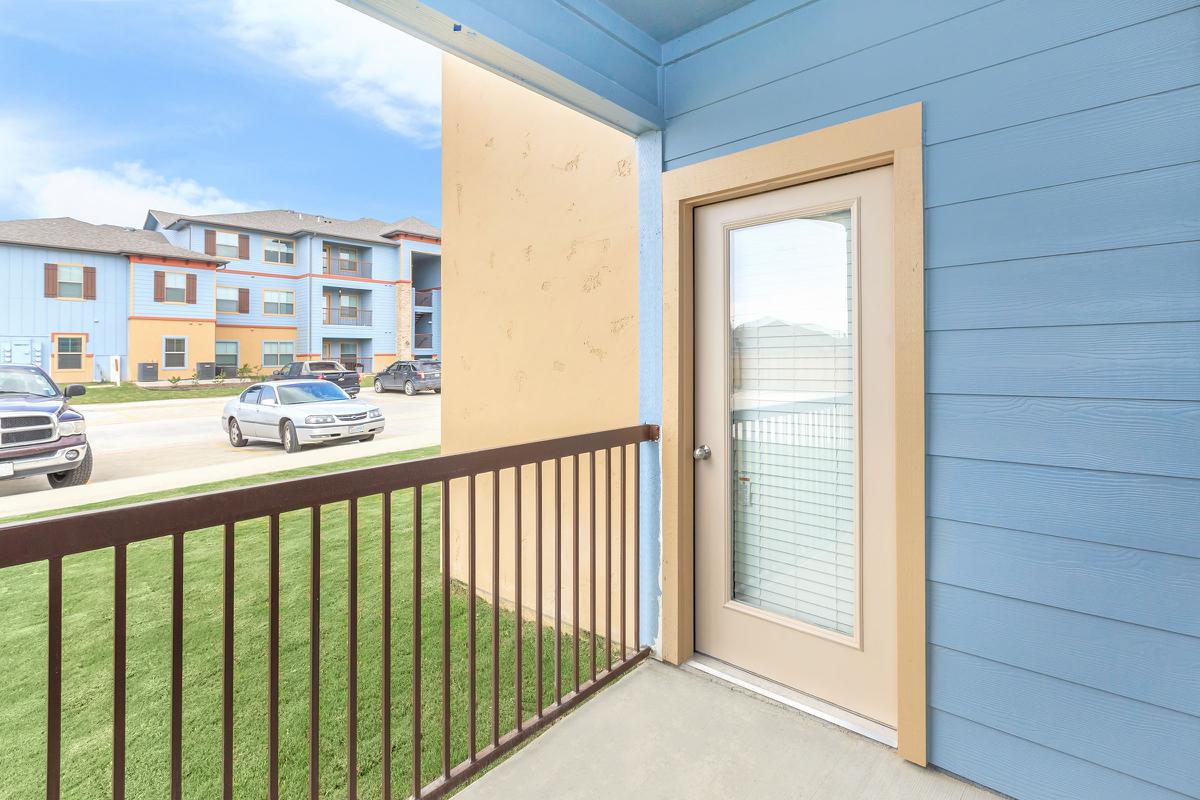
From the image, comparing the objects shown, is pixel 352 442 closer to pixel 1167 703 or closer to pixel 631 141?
pixel 631 141

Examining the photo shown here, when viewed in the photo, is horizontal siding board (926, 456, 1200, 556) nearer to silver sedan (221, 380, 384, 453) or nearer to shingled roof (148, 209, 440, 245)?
silver sedan (221, 380, 384, 453)

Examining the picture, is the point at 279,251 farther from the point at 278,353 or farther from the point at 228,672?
the point at 228,672

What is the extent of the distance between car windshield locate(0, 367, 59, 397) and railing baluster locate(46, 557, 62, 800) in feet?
4.47

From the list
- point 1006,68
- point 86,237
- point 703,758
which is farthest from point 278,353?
point 1006,68

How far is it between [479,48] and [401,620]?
94.9 inches

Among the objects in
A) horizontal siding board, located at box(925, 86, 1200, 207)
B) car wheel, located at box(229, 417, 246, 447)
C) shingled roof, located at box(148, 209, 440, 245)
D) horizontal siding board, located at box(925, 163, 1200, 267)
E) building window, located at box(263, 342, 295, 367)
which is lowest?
car wheel, located at box(229, 417, 246, 447)

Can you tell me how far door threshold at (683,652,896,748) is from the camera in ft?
5.35

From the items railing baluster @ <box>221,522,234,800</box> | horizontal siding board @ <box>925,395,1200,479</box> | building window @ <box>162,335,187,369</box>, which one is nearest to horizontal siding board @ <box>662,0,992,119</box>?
horizontal siding board @ <box>925,395,1200,479</box>

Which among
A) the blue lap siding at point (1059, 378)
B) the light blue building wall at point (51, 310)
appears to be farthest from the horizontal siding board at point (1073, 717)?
the light blue building wall at point (51, 310)

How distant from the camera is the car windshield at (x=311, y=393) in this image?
2361 millimetres

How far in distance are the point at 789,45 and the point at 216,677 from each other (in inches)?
122

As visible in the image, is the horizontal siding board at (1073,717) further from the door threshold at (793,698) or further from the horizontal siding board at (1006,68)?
the horizontal siding board at (1006,68)

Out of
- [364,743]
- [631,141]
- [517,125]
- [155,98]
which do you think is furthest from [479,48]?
[364,743]

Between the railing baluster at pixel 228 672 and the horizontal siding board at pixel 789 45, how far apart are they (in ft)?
6.57
